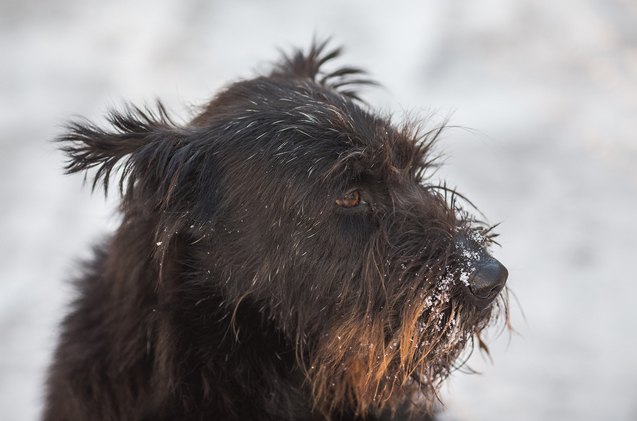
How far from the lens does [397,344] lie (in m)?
3.05

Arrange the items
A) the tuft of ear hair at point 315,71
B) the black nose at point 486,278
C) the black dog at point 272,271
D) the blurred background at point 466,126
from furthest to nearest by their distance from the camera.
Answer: the blurred background at point 466,126 → the tuft of ear hair at point 315,71 → the black dog at point 272,271 → the black nose at point 486,278

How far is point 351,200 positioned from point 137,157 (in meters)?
0.86

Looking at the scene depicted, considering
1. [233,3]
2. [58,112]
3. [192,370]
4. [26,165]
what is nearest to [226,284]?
[192,370]

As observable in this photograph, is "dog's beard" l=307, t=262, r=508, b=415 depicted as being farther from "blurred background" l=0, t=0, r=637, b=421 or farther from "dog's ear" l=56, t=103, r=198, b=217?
"blurred background" l=0, t=0, r=637, b=421

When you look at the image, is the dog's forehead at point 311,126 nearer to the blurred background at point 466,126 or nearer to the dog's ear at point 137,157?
the dog's ear at point 137,157

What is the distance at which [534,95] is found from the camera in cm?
738

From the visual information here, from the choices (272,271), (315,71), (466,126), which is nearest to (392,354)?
(272,271)

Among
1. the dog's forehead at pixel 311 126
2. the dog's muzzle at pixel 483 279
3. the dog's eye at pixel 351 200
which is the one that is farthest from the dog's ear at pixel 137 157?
the dog's muzzle at pixel 483 279

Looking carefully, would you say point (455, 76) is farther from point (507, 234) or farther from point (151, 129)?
point (151, 129)

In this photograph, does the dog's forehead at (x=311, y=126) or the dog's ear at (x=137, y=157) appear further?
the dog's forehead at (x=311, y=126)

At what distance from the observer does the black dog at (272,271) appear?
3020mm

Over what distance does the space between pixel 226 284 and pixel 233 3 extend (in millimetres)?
6028

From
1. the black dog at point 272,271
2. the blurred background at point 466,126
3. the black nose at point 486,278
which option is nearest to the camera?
the black nose at point 486,278

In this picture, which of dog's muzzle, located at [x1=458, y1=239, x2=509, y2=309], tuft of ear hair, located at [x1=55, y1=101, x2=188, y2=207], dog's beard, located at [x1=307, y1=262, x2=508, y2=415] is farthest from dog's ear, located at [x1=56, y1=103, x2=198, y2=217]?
dog's muzzle, located at [x1=458, y1=239, x2=509, y2=309]
